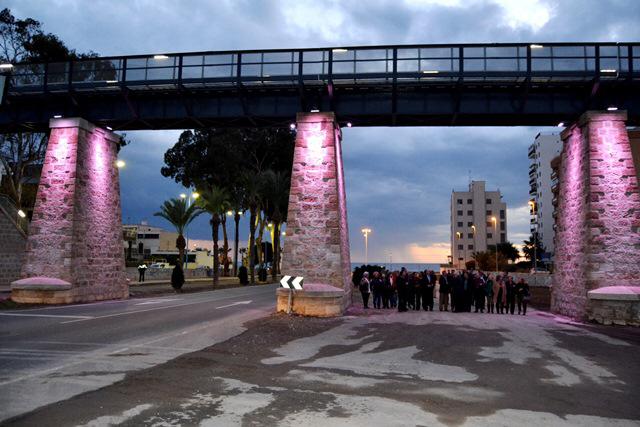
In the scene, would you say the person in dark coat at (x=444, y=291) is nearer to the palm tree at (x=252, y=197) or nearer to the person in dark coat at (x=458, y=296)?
the person in dark coat at (x=458, y=296)

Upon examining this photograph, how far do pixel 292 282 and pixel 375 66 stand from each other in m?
9.43

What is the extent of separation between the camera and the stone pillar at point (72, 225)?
67.1 ft

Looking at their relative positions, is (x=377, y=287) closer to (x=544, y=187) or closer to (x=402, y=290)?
(x=402, y=290)

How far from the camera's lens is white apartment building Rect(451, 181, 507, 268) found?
113 metres

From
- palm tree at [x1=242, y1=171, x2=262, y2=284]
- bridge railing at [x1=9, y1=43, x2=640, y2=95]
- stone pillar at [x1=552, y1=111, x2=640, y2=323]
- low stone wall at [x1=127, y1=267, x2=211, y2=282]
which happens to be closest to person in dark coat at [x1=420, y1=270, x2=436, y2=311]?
stone pillar at [x1=552, y1=111, x2=640, y2=323]

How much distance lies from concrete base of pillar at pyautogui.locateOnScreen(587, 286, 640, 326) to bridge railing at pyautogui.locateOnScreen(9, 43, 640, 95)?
8.21m

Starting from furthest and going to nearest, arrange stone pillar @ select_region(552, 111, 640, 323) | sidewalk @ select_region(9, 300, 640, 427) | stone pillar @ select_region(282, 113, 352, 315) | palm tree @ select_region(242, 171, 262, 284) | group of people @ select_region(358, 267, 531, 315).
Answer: palm tree @ select_region(242, 171, 262, 284) → group of people @ select_region(358, 267, 531, 315) → stone pillar @ select_region(282, 113, 352, 315) → stone pillar @ select_region(552, 111, 640, 323) → sidewalk @ select_region(9, 300, 640, 427)

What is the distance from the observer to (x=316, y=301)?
17.7 metres

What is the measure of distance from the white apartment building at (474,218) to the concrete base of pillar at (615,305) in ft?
319

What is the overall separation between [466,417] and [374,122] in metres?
17.1

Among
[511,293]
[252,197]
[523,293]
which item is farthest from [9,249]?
[523,293]

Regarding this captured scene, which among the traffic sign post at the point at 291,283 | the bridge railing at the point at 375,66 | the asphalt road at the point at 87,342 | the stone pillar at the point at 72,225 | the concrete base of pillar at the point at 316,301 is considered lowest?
the asphalt road at the point at 87,342

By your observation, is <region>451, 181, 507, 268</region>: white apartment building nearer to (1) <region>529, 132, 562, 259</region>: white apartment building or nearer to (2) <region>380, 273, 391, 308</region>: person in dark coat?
(1) <region>529, 132, 562, 259</region>: white apartment building

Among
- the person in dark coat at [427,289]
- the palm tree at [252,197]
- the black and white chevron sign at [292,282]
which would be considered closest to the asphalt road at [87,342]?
the black and white chevron sign at [292,282]
